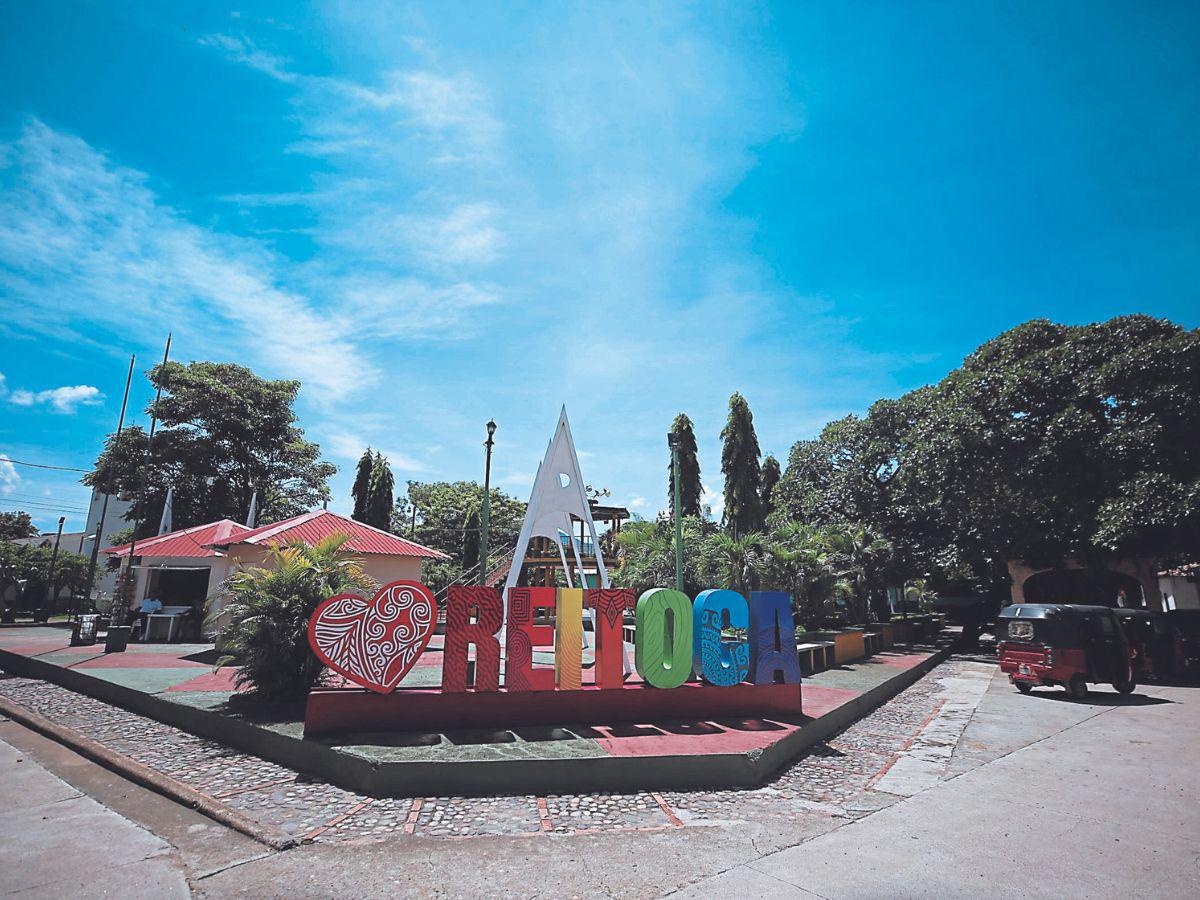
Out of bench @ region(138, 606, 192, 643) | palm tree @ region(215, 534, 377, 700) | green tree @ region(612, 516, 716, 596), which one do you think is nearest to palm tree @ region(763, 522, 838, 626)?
green tree @ region(612, 516, 716, 596)

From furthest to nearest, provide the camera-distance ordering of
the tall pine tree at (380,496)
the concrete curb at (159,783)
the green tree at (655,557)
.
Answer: the tall pine tree at (380,496)
the green tree at (655,557)
the concrete curb at (159,783)

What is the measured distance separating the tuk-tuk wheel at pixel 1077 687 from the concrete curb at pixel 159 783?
54.4 ft

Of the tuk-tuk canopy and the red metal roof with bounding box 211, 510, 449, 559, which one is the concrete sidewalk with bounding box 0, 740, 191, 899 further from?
the tuk-tuk canopy

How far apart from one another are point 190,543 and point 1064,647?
27.0 metres

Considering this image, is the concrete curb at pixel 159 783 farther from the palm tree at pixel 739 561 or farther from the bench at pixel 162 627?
the palm tree at pixel 739 561

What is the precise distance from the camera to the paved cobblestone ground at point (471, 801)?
6289 mm

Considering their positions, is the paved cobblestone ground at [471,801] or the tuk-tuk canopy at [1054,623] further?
the tuk-tuk canopy at [1054,623]

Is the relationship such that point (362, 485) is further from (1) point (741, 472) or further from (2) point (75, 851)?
(2) point (75, 851)

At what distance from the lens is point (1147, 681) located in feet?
56.9

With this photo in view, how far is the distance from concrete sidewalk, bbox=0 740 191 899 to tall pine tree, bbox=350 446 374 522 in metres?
41.9

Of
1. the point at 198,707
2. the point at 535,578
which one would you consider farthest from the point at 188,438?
the point at 198,707

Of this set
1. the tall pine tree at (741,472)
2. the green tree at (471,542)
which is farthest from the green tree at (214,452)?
the tall pine tree at (741,472)

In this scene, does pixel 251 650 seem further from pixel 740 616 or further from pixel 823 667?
pixel 823 667

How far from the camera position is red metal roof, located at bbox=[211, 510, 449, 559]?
1964 centimetres
